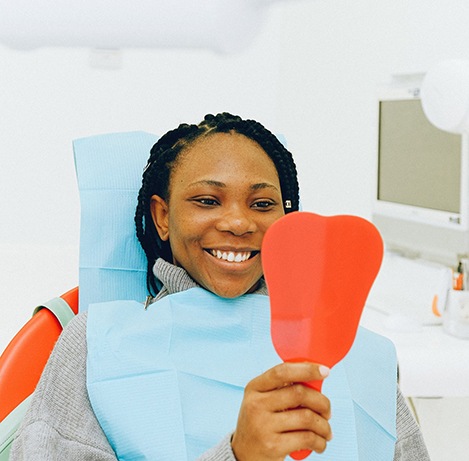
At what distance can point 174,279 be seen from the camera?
1.05 metres

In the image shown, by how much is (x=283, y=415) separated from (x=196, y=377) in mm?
384

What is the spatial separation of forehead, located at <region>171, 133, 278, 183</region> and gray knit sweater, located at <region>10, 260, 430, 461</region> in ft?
0.83

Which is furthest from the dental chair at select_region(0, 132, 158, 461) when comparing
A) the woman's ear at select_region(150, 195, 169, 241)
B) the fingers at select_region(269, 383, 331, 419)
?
the fingers at select_region(269, 383, 331, 419)

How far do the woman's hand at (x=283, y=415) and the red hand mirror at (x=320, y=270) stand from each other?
6cm

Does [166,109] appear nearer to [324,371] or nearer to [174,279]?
[174,279]

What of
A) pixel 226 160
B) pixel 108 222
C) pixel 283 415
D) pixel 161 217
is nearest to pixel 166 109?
pixel 108 222

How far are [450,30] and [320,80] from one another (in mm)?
814

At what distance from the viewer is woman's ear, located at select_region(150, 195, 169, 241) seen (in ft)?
3.59

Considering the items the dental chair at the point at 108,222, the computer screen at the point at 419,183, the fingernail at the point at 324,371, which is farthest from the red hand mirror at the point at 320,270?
the computer screen at the point at 419,183

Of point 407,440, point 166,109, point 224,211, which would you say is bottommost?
point 407,440

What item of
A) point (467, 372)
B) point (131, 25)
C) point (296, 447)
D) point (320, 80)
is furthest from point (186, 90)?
point (131, 25)

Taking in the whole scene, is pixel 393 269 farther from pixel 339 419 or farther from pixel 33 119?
pixel 33 119

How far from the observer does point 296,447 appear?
0.59 metres

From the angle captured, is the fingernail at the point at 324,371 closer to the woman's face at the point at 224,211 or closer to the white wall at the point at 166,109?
the woman's face at the point at 224,211
